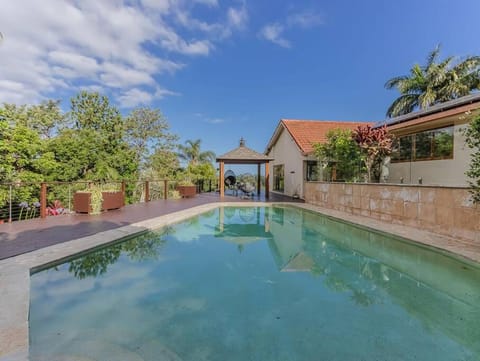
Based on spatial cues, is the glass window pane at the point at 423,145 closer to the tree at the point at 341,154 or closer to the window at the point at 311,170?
the tree at the point at 341,154

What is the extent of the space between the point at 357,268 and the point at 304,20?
1554cm

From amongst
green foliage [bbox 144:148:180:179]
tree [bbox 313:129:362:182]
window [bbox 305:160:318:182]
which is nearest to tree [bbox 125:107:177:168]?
green foliage [bbox 144:148:180:179]

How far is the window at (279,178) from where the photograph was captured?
2033cm

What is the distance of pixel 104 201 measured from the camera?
983cm

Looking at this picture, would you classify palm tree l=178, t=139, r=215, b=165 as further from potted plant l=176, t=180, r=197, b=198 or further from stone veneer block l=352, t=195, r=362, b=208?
stone veneer block l=352, t=195, r=362, b=208

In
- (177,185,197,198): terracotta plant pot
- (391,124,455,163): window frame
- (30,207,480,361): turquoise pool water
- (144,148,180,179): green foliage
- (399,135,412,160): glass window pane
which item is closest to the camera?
(30,207,480,361): turquoise pool water

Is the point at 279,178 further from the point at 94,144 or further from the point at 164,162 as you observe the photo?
the point at 94,144

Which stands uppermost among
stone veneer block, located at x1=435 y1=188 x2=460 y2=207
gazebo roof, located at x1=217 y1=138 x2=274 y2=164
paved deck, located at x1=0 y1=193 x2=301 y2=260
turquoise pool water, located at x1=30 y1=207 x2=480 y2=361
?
gazebo roof, located at x1=217 y1=138 x2=274 y2=164

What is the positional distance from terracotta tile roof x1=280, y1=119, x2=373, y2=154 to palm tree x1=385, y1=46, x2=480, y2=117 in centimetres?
580

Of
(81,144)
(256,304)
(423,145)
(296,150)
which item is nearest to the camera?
(256,304)

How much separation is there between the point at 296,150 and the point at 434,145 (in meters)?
7.77

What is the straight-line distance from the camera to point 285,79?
869 inches

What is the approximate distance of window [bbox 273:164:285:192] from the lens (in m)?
20.3

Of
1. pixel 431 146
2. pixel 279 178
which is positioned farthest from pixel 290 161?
pixel 431 146
